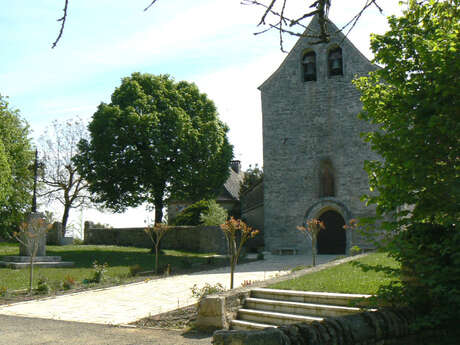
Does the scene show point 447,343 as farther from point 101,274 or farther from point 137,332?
point 101,274

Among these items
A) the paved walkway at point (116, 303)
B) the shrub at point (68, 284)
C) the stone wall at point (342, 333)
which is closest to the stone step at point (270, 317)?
the paved walkway at point (116, 303)

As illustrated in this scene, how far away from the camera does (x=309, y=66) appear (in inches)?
1124

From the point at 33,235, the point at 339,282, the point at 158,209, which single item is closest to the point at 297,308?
the point at 339,282

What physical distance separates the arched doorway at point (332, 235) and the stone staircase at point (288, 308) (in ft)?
59.9

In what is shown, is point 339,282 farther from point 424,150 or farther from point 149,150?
point 149,150

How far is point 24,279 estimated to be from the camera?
54.1ft

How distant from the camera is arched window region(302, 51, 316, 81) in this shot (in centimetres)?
2848

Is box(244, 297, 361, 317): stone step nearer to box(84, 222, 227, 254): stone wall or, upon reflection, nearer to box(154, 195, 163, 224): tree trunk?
box(154, 195, 163, 224): tree trunk

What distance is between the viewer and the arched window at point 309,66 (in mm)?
28484

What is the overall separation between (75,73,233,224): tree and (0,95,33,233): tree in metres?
5.62

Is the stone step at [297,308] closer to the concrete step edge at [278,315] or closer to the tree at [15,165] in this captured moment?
the concrete step edge at [278,315]

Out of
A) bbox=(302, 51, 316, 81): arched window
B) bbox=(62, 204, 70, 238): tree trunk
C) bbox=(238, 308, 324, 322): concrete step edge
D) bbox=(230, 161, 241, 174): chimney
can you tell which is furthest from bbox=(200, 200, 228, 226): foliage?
bbox=(238, 308, 324, 322): concrete step edge

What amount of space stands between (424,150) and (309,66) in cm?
2389

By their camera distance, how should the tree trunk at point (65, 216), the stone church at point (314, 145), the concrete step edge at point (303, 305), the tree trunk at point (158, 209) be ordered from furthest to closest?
the tree trunk at point (65, 216), the tree trunk at point (158, 209), the stone church at point (314, 145), the concrete step edge at point (303, 305)
